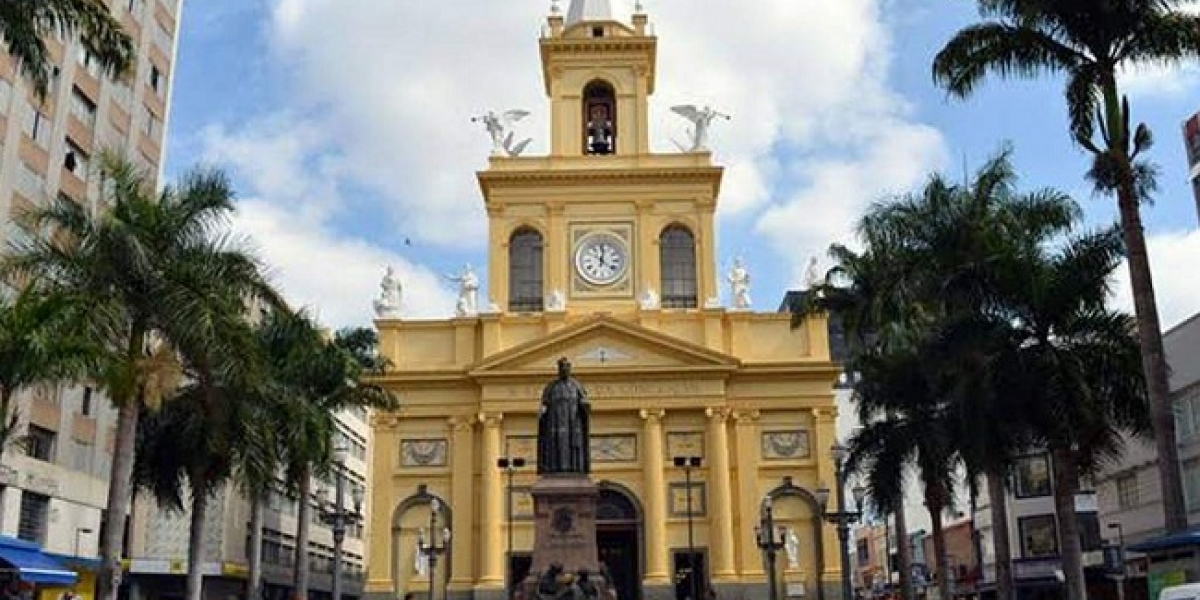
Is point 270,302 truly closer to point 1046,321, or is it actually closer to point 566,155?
point 1046,321

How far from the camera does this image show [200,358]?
24.0 metres

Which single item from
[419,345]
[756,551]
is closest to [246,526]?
[419,345]

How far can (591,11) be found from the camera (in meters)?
53.3

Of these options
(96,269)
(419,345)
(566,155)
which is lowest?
(96,269)

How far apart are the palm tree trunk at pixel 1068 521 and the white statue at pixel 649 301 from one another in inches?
962

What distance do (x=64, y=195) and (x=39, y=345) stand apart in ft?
54.4

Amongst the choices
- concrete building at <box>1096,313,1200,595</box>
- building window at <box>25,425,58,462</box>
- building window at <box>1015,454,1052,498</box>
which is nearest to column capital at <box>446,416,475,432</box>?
building window at <box>25,425,58,462</box>

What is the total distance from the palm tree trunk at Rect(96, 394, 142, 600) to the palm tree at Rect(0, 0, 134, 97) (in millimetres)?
7800

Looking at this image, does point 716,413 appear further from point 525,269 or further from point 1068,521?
point 1068,521

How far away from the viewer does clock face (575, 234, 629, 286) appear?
4912 centimetres

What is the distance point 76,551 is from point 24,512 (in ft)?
11.4

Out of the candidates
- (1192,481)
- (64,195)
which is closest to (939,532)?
(1192,481)

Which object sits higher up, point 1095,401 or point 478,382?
point 478,382

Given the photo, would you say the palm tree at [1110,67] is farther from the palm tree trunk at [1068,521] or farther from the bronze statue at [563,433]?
the bronze statue at [563,433]
